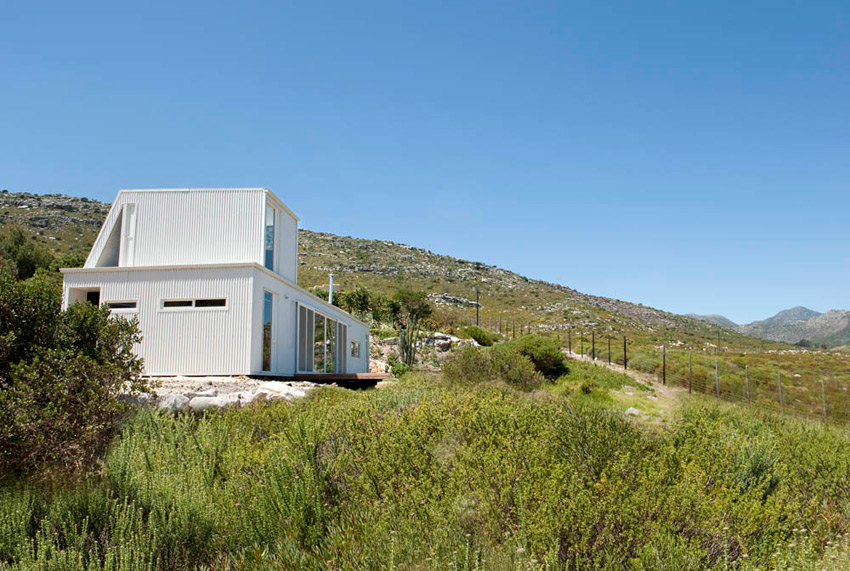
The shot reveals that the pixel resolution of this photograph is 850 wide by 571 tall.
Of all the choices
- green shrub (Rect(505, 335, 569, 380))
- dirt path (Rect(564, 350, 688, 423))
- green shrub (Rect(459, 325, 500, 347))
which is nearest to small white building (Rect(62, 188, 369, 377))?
green shrub (Rect(505, 335, 569, 380))

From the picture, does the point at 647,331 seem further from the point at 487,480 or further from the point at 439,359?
the point at 487,480

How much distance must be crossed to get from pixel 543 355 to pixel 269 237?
412 inches

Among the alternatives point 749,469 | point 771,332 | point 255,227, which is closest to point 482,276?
point 255,227

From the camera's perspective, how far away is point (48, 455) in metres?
5.62

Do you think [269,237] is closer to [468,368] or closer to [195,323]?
[195,323]

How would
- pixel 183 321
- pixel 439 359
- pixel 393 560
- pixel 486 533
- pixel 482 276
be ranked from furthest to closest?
pixel 482 276 → pixel 439 359 → pixel 183 321 → pixel 486 533 → pixel 393 560

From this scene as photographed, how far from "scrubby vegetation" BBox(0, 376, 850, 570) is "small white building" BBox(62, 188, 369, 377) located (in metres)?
7.69

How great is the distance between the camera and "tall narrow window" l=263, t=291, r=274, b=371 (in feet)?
48.4

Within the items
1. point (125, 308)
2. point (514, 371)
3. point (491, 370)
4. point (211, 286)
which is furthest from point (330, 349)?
point (125, 308)

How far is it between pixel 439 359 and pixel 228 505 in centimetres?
2262

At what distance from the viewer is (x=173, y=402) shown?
9.28 meters

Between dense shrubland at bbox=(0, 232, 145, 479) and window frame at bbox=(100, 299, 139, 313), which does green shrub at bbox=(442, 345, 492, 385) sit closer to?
window frame at bbox=(100, 299, 139, 313)

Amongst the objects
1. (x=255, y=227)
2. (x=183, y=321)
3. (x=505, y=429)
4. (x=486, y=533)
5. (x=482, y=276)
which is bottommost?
(x=486, y=533)

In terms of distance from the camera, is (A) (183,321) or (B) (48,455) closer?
(B) (48,455)
